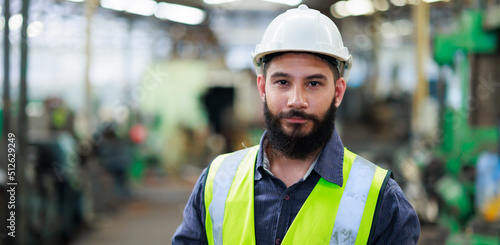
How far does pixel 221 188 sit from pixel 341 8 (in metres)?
8.11

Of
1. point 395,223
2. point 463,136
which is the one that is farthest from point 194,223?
point 463,136

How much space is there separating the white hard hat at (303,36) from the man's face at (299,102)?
0.04m

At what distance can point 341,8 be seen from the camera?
914 cm

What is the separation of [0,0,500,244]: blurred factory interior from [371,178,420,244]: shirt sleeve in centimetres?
226

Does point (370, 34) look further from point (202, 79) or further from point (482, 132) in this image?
point (482, 132)

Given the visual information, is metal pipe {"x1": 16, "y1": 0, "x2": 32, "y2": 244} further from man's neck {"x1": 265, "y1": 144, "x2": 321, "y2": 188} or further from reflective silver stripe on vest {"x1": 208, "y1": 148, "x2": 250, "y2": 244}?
man's neck {"x1": 265, "y1": 144, "x2": 321, "y2": 188}

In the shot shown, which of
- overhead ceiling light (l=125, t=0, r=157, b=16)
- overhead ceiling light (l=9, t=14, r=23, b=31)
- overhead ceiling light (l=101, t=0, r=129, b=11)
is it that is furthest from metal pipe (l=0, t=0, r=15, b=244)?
overhead ceiling light (l=125, t=0, r=157, b=16)

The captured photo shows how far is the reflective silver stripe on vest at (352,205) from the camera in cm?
141

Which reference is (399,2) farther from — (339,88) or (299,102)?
(299,102)

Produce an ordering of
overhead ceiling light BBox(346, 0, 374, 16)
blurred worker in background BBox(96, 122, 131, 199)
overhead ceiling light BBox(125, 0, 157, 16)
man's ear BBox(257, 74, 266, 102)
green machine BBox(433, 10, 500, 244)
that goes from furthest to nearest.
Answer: overhead ceiling light BBox(125, 0, 157, 16), overhead ceiling light BBox(346, 0, 374, 16), blurred worker in background BBox(96, 122, 131, 199), green machine BBox(433, 10, 500, 244), man's ear BBox(257, 74, 266, 102)

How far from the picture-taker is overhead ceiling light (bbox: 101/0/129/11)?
28.5ft

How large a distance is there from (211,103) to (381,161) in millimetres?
5431

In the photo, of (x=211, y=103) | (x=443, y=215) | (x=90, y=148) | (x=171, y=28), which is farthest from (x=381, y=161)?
(x=171, y=28)

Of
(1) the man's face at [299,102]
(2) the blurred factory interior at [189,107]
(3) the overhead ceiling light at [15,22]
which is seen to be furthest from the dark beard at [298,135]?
(3) the overhead ceiling light at [15,22]
